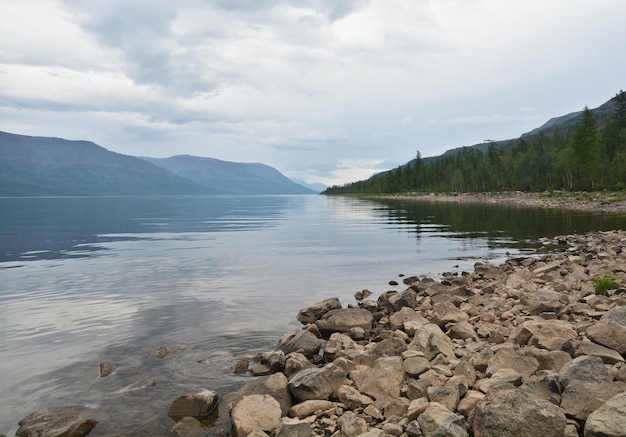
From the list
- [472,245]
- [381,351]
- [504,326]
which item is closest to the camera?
[381,351]

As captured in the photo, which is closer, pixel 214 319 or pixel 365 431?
pixel 365 431

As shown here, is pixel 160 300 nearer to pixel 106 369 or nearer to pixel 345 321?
pixel 106 369

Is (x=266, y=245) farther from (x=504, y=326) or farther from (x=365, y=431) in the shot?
(x=365, y=431)

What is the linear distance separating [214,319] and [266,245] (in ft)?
83.0

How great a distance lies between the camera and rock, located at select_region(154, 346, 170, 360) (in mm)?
14635

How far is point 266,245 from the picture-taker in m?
44.2

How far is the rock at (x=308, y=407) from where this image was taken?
9.63m

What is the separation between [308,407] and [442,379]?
308cm

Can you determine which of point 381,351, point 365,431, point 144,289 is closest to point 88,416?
point 365,431

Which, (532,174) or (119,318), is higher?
(532,174)

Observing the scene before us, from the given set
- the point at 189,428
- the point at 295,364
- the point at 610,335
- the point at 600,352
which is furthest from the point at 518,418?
the point at 189,428

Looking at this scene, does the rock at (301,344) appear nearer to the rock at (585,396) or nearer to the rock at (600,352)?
the rock at (600,352)

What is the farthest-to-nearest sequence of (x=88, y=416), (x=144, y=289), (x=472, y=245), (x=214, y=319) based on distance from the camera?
(x=472, y=245), (x=144, y=289), (x=214, y=319), (x=88, y=416)

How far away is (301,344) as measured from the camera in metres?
14.1
